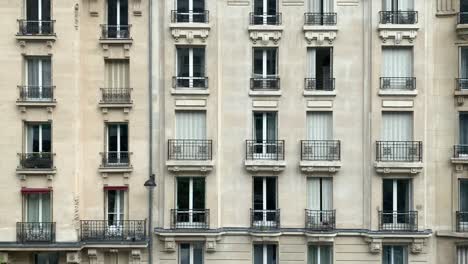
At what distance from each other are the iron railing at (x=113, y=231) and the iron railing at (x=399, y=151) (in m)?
11.0

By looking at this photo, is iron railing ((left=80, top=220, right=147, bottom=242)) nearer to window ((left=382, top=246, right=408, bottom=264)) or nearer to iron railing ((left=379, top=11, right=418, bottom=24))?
window ((left=382, top=246, right=408, bottom=264))

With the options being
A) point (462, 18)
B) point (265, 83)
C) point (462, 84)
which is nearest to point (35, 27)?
point (265, 83)

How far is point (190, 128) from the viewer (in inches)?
1148

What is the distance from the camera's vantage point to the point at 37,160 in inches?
1105

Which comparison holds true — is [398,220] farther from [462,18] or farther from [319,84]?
[462,18]

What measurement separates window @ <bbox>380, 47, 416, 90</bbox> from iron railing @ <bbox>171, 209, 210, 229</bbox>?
390 inches

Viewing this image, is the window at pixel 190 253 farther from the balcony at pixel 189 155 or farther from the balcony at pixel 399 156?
the balcony at pixel 399 156

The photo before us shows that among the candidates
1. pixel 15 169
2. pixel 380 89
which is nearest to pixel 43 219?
pixel 15 169

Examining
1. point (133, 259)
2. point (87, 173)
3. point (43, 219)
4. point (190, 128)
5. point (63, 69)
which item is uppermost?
point (63, 69)

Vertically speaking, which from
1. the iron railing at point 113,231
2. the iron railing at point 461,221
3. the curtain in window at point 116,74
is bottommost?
the iron railing at point 113,231

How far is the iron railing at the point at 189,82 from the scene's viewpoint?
29000 millimetres

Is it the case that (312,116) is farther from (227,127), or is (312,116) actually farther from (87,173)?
(87,173)

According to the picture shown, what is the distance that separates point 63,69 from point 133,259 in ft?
29.1

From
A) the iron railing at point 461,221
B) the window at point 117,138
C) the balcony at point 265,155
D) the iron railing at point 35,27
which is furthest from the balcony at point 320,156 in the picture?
the iron railing at point 35,27
